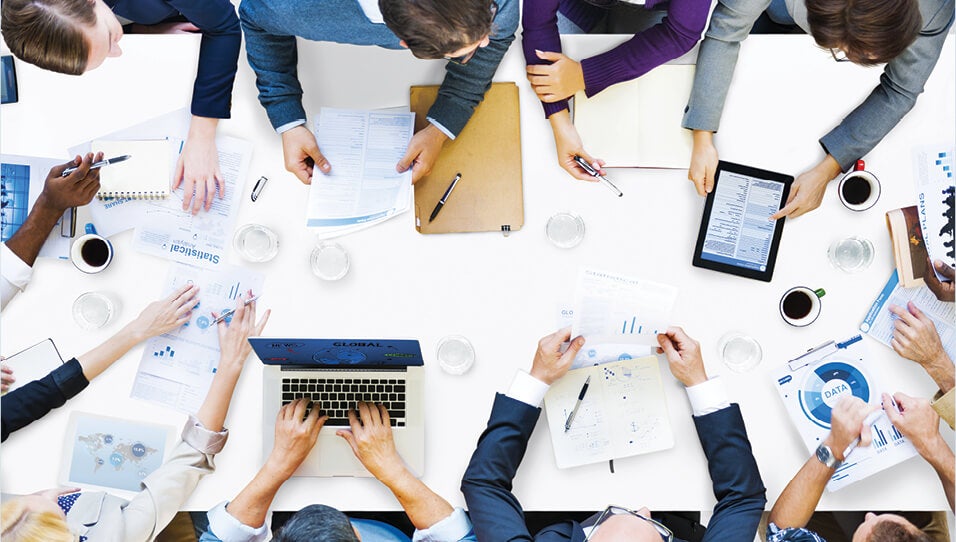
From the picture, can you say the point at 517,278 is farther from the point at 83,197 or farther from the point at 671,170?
the point at 83,197

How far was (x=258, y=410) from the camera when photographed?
1654 mm

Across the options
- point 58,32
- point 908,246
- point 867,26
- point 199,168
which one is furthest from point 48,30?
point 908,246

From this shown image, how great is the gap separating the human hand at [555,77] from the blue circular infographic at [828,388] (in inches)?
31.0

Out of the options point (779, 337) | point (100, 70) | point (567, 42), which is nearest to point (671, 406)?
point (779, 337)

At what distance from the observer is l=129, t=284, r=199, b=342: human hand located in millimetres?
1637

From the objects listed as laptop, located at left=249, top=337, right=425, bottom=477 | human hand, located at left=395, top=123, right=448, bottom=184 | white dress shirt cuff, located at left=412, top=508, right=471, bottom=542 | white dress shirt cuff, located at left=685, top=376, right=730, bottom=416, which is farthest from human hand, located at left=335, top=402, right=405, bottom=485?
white dress shirt cuff, located at left=685, top=376, right=730, bottom=416

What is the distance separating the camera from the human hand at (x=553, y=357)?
1599mm

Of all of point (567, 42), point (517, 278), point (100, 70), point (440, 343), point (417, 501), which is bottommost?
point (417, 501)

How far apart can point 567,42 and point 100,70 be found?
102 centimetres

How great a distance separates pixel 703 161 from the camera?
5.31ft

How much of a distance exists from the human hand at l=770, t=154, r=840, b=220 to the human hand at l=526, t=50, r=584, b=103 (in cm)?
51

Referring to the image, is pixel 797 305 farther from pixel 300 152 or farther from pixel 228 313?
pixel 228 313

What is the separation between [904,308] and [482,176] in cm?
93

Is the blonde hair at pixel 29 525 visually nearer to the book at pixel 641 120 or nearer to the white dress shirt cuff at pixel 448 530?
the white dress shirt cuff at pixel 448 530
